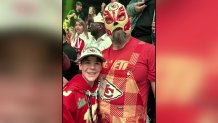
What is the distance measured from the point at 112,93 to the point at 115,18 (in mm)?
454

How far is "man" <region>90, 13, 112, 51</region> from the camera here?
2.05 meters

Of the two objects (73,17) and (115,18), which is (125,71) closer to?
(115,18)

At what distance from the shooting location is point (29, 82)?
Answer: 7.00 feet

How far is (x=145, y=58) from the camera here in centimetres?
202

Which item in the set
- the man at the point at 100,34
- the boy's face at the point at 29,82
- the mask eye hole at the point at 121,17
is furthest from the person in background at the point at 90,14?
the boy's face at the point at 29,82

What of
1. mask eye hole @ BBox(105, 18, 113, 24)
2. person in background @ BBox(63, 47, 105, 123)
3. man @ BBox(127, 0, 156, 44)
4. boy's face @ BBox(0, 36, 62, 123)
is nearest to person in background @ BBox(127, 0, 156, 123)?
man @ BBox(127, 0, 156, 44)

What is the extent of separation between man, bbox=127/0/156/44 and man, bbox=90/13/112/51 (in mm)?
180

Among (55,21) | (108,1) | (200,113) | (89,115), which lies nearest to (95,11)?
(108,1)

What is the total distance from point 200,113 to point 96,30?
2.68 ft

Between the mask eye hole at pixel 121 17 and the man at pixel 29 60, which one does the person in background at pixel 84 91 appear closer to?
the man at pixel 29 60

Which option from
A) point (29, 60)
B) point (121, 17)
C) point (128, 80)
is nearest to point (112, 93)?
point (128, 80)

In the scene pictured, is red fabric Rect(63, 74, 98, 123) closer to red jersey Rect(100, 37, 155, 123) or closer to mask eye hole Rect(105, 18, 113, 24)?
red jersey Rect(100, 37, 155, 123)

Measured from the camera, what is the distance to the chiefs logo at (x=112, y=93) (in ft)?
6.69

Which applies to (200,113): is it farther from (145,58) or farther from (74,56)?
Result: (74,56)
